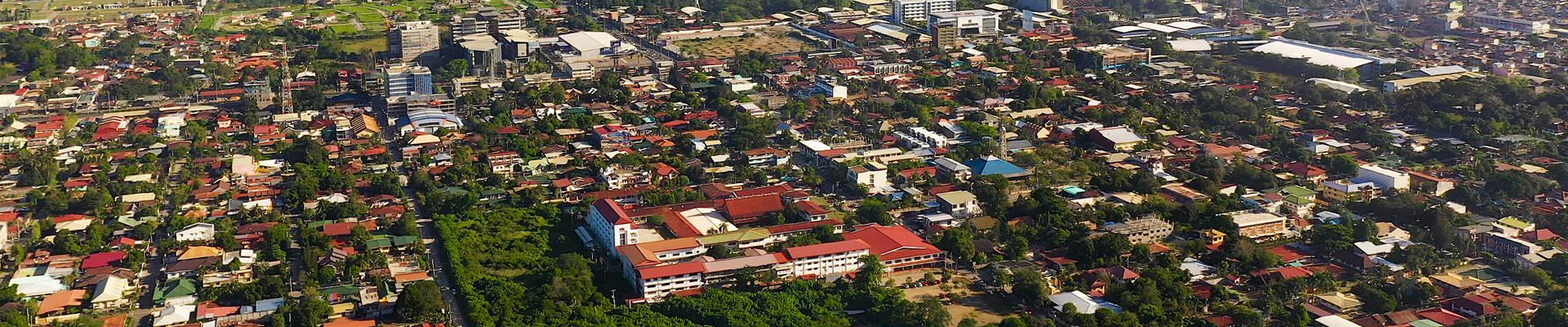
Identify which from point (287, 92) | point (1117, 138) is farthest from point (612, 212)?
point (287, 92)

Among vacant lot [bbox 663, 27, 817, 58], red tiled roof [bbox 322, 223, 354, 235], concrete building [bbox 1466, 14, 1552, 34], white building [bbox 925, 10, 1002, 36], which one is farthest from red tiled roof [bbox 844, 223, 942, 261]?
concrete building [bbox 1466, 14, 1552, 34]

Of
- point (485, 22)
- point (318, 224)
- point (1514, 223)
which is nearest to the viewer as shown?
point (1514, 223)

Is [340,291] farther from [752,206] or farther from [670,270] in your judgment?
[752,206]

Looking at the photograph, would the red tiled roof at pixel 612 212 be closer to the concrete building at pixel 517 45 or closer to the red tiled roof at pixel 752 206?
→ the red tiled roof at pixel 752 206

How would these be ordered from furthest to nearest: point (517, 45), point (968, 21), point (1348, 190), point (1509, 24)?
1. point (968, 21)
2. point (1509, 24)
3. point (517, 45)
4. point (1348, 190)

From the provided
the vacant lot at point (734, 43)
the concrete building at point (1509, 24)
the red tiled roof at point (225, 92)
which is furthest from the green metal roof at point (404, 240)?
the concrete building at point (1509, 24)
